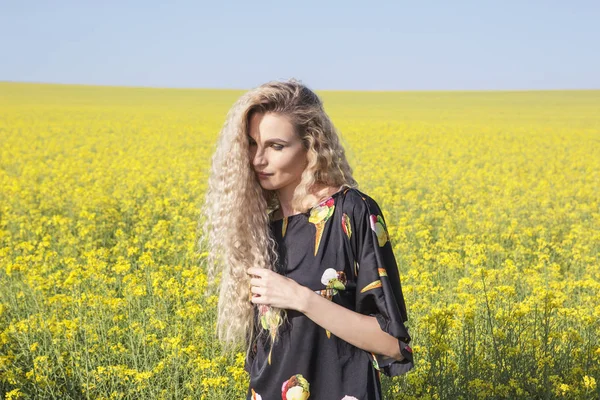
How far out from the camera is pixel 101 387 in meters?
3.82

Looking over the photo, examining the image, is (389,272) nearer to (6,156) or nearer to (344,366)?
(344,366)

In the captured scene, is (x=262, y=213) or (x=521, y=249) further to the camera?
(x=521, y=249)

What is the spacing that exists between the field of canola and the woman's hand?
75 cm

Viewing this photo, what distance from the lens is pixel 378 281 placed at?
1.73 m

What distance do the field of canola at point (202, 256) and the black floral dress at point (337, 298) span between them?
579mm

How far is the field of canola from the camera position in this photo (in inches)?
144

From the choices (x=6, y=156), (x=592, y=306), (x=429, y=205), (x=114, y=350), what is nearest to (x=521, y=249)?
(x=592, y=306)

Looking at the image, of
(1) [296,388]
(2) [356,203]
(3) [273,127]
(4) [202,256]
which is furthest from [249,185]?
(4) [202,256]

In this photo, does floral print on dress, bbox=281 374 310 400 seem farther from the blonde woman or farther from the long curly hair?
the long curly hair

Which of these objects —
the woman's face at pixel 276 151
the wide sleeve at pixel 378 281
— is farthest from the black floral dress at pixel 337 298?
the woman's face at pixel 276 151

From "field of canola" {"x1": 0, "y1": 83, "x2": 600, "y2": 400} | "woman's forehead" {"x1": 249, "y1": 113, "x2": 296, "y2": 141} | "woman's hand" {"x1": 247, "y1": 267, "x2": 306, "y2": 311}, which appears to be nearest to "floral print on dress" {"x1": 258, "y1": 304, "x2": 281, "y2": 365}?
"woman's hand" {"x1": 247, "y1": 267, "x2": 306, "y2": 311}

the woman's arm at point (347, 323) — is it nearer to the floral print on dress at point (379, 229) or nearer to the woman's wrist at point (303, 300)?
the woman's wrist at point (303, 300)

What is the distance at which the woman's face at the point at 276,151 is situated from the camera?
1.88 metres

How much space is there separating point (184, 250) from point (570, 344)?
13.7 ft
